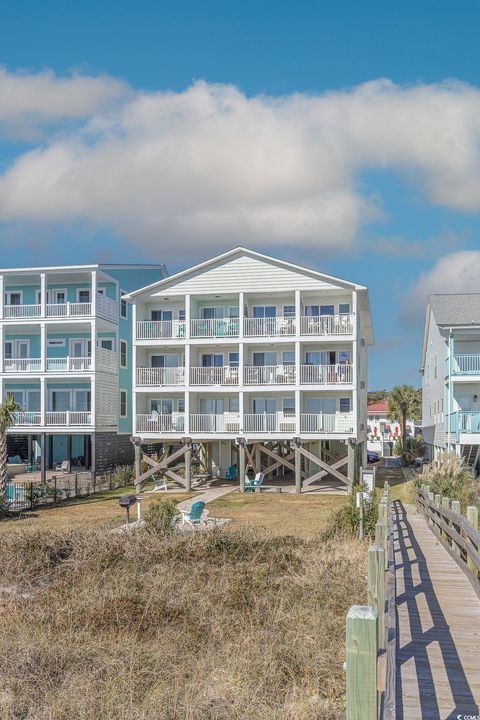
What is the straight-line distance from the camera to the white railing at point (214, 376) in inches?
1319

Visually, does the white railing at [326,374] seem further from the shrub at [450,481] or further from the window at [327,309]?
the shrub at [450,481]

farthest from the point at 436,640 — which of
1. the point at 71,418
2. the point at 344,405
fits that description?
the point at 71,418

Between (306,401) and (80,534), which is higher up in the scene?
(306,401)

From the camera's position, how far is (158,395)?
118 ft

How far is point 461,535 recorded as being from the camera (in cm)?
1327

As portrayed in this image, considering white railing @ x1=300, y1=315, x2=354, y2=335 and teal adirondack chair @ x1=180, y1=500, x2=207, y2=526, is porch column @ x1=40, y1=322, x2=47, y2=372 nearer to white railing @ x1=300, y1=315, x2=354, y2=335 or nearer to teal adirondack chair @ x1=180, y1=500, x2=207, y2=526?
white railing @ x1=300, y1=315, x2=354, y2=335

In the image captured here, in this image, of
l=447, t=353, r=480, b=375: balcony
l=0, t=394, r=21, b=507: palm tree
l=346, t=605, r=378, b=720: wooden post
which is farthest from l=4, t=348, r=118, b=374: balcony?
l=346, t=605, r=378, b=720: wooden post

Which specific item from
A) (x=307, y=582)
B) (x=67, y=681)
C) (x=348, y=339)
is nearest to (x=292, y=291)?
(x=348, y=339)

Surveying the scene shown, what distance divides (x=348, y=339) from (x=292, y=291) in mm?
3468

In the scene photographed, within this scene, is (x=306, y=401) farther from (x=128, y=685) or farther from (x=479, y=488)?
(x=128, y=685)

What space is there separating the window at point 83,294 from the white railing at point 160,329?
6.34 meters

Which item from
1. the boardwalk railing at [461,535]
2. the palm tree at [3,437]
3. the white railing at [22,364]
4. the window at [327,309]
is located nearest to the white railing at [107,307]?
the white railing at [22,364]

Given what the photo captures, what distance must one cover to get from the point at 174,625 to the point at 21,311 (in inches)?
1189

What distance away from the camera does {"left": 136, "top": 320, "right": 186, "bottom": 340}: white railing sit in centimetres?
3422
